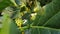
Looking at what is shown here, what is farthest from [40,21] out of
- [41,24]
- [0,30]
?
[0,30]

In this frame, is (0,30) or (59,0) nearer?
(0,30)

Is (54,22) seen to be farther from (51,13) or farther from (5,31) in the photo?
(5,31)

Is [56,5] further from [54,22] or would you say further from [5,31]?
[5,31]

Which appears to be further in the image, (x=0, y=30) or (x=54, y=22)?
(x=54, y=22)

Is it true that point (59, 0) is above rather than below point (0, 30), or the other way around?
above

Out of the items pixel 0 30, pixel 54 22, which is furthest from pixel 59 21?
pixel 0 30

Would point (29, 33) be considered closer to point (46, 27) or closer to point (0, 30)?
point (46, 27)

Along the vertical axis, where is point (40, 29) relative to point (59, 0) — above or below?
below
